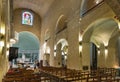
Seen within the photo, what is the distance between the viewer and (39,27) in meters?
29.2

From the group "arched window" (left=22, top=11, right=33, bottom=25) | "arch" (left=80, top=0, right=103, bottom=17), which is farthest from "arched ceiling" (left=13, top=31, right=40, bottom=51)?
"arch" (left=80, top=0, right=103, bottom=17)

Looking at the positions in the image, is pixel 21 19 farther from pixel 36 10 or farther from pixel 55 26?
pixel 55 26

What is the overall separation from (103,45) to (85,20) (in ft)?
12.0

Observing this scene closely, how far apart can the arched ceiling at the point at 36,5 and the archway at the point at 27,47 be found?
4849 millimetres

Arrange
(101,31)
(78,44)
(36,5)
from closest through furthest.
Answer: (78,44), (101,31), (36,5)

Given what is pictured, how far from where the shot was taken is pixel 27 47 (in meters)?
30.9

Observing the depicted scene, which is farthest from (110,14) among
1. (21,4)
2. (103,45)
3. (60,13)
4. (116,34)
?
(21,4)

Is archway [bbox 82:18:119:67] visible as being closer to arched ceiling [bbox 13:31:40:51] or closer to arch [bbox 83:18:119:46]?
arch [bbox 83:18:119:46]

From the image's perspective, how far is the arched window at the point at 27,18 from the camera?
28198mm

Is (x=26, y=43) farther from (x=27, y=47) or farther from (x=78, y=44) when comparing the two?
(x=78, y=44)

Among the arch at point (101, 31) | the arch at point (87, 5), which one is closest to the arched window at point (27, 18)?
the arch at point (101, 31)

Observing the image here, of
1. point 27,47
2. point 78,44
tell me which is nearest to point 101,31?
point 78,44

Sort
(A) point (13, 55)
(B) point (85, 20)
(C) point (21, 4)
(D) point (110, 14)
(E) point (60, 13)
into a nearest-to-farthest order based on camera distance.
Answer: (D) point (110, 14)
(B) point (85, 20)
(A) point (13, 55)
(E) point (60, 13)
(C) point (21, 4)

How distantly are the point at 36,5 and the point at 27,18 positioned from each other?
12.7ft
